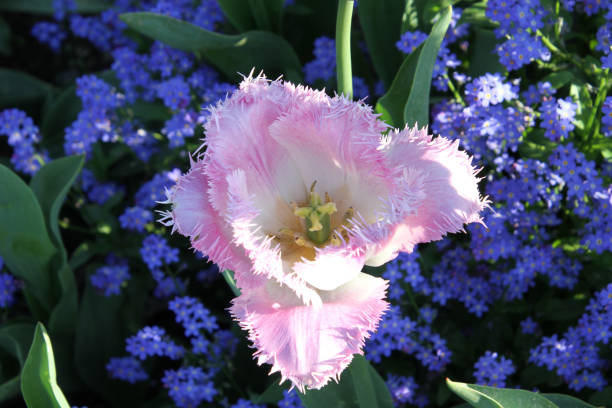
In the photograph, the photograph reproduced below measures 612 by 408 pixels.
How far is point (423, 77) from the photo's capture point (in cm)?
141

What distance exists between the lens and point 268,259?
1048 mm

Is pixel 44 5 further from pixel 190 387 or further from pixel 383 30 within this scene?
pixel 190 387

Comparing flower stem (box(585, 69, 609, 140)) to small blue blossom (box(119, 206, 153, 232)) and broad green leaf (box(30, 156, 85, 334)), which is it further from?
broad green leaf (box(30, 156, 85, 334))

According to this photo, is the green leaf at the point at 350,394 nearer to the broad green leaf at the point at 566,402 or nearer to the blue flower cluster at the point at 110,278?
the broad green leaf at the point at 566,402

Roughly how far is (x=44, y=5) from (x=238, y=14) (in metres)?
1.14

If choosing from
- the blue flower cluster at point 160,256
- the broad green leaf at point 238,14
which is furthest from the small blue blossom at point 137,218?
the broad green leaf at point 238,14

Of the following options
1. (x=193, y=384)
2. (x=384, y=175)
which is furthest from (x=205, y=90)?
(x=384, y=175)

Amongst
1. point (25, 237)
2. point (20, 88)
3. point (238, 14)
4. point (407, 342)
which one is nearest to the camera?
point (407, 342)

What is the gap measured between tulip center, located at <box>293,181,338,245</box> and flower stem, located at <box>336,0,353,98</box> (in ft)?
0.63

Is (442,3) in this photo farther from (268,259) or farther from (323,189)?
(268,259)

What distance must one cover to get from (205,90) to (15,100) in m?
0.99

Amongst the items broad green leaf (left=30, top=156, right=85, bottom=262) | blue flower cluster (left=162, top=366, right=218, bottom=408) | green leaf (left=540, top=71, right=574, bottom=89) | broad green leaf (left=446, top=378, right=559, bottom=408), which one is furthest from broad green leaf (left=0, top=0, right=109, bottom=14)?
broad green leaf (left=446, top=378, right=559, bottom=408)

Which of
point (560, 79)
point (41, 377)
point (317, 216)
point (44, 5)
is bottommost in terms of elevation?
point (41, 377)

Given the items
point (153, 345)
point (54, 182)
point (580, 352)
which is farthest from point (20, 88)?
point (580, 352)
